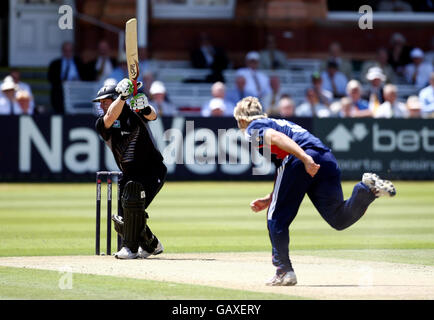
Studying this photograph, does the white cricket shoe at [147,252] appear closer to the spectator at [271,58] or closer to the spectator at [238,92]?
the spectator at [238,92]

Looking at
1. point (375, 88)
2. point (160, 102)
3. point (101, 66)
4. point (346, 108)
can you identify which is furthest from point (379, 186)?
point (101, 66)

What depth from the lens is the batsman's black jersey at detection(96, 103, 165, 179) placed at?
445 inches

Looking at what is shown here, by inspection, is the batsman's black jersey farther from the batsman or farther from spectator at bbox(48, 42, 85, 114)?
spectator at bbox(48, 42, 85, 114)

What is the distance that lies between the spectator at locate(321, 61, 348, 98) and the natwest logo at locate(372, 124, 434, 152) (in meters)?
2.45

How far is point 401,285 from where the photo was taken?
9.37 metres

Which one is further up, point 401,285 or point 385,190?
point 385,190

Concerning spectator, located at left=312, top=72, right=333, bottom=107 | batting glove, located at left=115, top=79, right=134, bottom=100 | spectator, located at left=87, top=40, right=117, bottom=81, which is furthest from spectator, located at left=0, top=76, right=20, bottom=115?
batting glove, located at left=115, top=79, right=134, bottom=100

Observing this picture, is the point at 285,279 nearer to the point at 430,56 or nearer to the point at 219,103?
the point at 219,103

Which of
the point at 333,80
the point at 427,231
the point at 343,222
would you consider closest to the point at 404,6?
the point at 333,80

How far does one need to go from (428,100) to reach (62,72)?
8.52 m

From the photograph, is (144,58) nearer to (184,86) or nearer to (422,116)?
(184,86)

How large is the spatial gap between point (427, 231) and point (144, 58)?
11.3m
